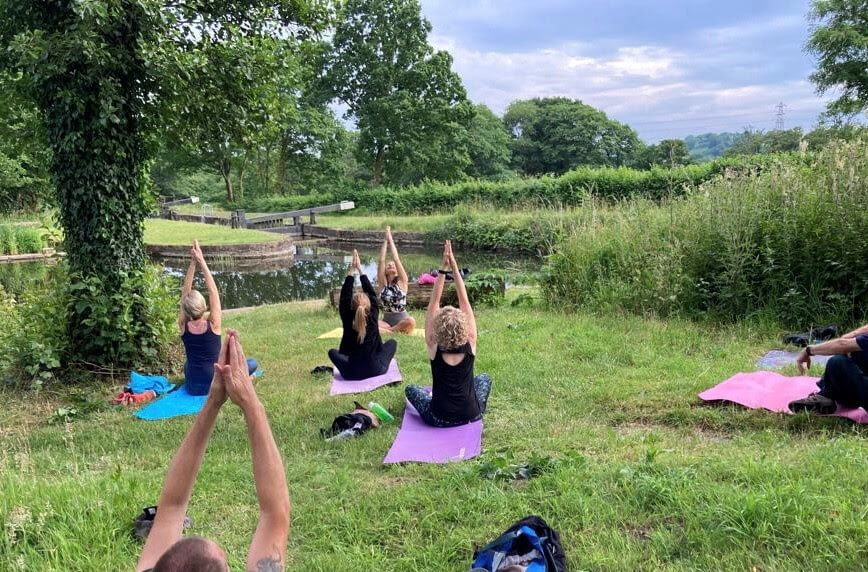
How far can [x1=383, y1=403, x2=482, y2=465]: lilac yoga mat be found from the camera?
4.11 metres

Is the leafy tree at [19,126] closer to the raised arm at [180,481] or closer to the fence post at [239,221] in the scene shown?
the raised arm at [180,481]

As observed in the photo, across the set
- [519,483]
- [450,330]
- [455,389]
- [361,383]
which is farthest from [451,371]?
[361,383]

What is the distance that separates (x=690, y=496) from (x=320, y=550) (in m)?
1.94

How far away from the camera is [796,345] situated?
6195mm

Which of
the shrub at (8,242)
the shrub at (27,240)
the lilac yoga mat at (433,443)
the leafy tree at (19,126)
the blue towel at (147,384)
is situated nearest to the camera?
the lilac yoga mat at (433,443)

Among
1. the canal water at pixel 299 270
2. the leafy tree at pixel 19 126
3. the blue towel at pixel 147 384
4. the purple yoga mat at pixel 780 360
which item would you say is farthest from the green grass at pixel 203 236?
the purple yoga mat at pixel 780 360

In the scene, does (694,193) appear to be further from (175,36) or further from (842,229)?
(175,36)

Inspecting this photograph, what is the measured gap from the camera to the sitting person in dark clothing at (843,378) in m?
3.98

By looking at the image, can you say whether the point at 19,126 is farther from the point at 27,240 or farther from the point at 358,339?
the point at 27,240

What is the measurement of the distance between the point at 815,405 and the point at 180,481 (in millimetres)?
4251

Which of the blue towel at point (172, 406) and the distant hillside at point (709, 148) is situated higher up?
the distant hillside at point (709, 148)

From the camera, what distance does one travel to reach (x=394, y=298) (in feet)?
28.4

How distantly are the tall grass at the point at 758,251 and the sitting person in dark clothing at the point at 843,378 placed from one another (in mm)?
2867

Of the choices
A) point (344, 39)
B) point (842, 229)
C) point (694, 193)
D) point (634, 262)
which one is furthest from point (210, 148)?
point (344, 39)
